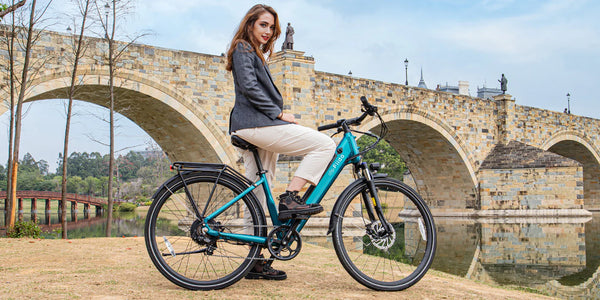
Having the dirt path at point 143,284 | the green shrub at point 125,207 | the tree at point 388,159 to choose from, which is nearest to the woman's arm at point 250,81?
the dirt path at point 143,284

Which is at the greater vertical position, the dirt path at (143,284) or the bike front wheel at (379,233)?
the bike front wheel at (379,233)

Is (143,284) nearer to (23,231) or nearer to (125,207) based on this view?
(23,231)

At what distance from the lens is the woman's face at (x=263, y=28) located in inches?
130

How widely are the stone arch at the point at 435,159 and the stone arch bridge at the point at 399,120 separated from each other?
0.13ft

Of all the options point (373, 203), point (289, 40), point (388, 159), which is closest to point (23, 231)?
point (373, 203)

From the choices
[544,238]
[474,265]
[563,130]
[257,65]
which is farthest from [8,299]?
[563,130]

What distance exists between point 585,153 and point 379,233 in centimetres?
2764

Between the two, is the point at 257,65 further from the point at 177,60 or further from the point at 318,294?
the point at 177,60

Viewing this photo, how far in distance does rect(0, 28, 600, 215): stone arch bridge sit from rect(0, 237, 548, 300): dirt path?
822 centimetres

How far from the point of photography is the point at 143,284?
315 centimetres

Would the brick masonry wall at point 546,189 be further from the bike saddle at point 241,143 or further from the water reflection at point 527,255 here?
the bike saddle at point 241,143

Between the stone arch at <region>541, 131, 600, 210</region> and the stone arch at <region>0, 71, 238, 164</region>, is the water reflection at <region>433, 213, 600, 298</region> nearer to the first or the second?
the stone arch at <region>0, 71, 238, 164</region>

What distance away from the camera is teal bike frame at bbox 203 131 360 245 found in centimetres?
309

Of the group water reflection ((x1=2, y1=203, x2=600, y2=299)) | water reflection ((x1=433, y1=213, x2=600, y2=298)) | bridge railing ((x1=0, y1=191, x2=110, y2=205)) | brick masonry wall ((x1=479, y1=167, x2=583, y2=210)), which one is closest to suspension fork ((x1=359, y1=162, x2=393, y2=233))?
water reflection ((x1=2, y1=203, x2=600, y2=299))
